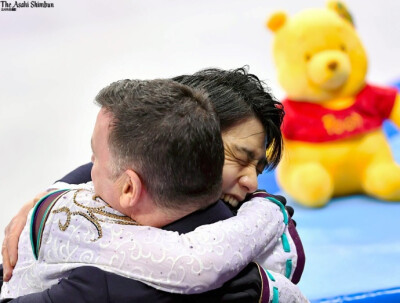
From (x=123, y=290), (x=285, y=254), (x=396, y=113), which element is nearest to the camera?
(x=123, y=290)

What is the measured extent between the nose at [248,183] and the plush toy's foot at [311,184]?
1067 millimetres

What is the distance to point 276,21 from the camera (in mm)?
1928

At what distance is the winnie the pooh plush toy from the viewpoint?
1.83 m

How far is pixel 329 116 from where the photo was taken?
185 centimetres

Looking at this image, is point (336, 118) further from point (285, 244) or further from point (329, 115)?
point (285, 244)

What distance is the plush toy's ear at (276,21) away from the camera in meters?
1.91

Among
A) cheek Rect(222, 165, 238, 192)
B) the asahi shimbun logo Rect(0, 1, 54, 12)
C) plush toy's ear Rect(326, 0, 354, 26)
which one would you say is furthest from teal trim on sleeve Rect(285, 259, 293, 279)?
the asahi shimbun logo Rect(0, 1, 54, 12)

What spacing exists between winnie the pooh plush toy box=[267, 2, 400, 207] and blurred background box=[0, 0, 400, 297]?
2.38ft

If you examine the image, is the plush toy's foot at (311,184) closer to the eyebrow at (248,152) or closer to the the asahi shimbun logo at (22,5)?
the eyebrow at (248,152)

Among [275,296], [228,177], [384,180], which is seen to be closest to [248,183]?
[228,177]

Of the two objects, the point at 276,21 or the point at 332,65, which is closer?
the point at 332,65

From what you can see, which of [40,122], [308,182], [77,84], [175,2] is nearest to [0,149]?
[40,122]

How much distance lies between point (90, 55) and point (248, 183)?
1.90 m

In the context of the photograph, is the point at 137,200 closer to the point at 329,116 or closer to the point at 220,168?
the point at 220,168
